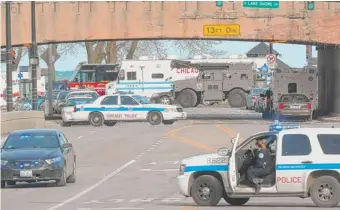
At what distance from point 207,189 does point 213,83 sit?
43919 mm

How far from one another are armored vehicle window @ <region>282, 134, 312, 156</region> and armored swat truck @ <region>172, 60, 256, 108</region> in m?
43.3

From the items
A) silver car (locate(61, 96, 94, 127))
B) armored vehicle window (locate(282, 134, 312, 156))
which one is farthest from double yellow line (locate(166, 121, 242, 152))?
armored vehicle window (locate(282, 134, 312, 156))

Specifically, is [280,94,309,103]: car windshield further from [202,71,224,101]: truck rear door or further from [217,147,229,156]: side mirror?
[217,147,229,156]: side mirror

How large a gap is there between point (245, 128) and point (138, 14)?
41.1ft

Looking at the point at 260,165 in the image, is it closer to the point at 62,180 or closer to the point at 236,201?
the point at 236,201

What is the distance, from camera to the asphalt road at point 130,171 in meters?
18.2

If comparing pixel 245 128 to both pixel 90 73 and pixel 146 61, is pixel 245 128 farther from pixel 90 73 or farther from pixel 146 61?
pixel 90 73

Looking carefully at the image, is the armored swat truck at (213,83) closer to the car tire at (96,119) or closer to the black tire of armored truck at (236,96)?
the black tire of armored truck at (236,96)

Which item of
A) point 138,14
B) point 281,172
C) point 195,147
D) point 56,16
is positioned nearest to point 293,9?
point 138,14

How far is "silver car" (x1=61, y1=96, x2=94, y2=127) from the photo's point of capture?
149 ft

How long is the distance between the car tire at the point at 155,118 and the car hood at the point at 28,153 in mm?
23311

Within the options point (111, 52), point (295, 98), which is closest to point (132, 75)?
point (295, 98)

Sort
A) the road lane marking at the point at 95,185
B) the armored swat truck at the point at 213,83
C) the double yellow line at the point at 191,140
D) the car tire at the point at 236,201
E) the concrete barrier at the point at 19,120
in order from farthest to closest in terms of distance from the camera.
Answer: the armored swat truck at the point at 213,83 < the concrete barrier at the point at 19,120 < the double yellow line at the point at 191,140 < the road lane marking at the point at 95,185 < the car tire at the point at 236,201

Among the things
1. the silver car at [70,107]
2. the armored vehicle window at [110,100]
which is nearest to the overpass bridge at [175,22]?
the silver car at [70,107]
